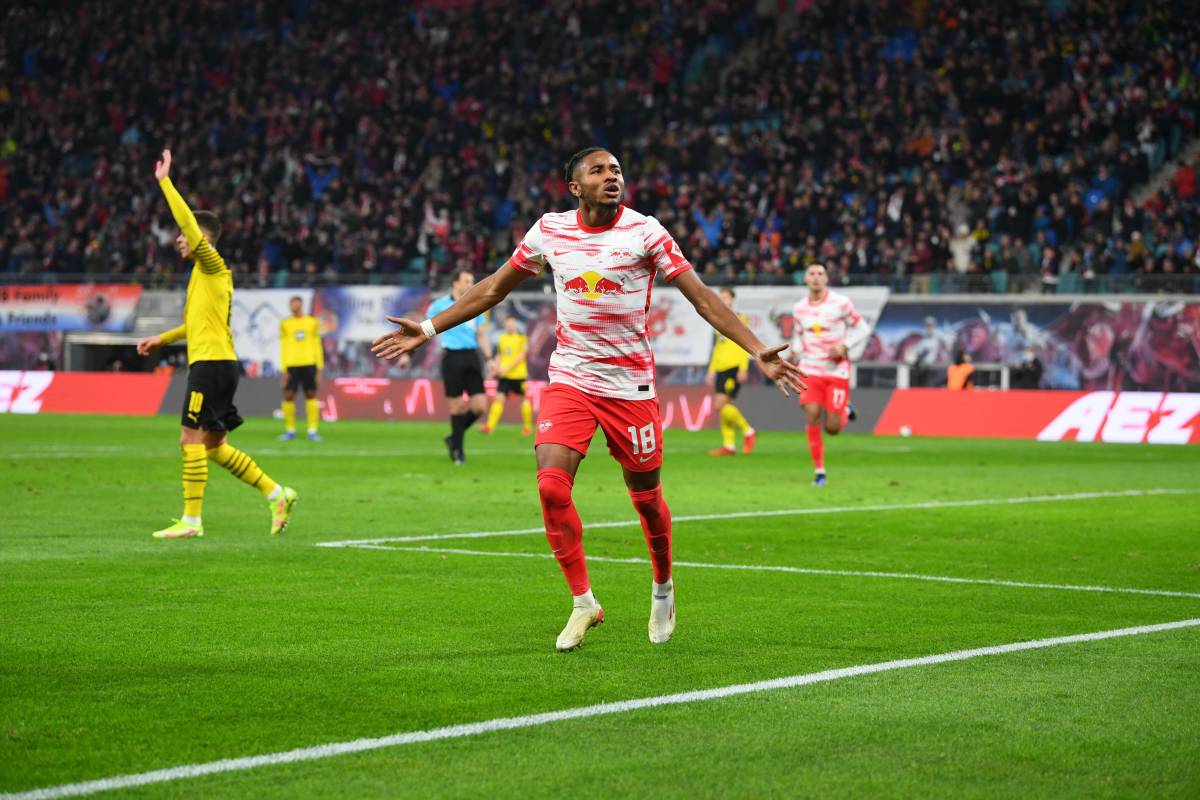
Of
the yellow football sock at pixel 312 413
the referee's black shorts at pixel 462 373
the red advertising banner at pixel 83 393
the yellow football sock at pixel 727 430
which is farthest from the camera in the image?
the red advertising banner at pixel 83 393

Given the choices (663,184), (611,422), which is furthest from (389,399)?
(611,422)

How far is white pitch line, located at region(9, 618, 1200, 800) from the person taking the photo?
4730 millimetres

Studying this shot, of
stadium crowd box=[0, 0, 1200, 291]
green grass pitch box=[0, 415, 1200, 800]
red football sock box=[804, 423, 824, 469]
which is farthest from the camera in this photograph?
stadium crowd box=[0, 0, 1200, 291]

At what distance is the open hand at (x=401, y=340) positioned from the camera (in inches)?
304

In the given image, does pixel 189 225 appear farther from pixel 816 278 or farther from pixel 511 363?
pixel 511 363

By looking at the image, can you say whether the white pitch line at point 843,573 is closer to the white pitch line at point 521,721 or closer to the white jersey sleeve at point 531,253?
the white pitch line at point 521,721

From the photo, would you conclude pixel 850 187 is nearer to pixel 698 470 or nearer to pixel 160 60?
pixel 698 470

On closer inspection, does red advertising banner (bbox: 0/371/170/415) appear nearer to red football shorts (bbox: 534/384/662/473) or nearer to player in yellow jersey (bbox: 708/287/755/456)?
player in yellow jersey (bbox: 708/287/755/456)

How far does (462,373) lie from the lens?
21.2 m

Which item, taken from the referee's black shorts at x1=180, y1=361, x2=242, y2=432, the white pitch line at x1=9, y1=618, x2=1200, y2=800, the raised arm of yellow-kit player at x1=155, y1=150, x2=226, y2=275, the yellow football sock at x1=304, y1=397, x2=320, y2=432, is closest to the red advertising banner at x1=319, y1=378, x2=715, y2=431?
the yellow football sock at x1=304, y1=397, x2=320, y2=432

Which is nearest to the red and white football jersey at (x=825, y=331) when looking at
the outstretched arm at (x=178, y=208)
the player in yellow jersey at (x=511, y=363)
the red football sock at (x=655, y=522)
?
the outstretched arm at (x=178, y=208)

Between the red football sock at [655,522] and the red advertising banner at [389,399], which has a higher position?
the red football sock at [655,522]

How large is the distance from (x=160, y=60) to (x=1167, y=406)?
31.3m

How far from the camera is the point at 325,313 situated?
3722 cm
